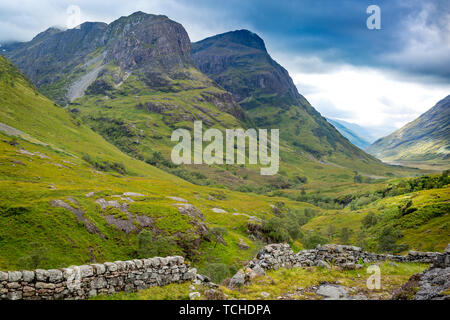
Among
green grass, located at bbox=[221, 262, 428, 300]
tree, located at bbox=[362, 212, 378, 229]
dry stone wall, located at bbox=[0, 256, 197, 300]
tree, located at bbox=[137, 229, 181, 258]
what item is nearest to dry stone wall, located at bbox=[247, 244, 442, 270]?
green grass, located at bbox=[221, 262, 428, 300]

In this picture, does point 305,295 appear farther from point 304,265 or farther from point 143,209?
point 143,209

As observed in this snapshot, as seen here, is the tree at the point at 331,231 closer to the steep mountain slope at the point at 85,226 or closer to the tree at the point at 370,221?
the tree at the point at 370,221

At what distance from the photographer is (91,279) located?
45.6 ft

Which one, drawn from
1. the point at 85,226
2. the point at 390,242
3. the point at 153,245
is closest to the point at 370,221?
the point at 390,242

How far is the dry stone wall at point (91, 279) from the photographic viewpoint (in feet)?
40.2

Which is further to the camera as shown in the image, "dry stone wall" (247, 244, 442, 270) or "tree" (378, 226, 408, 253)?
"tree" (378, 226, 408, 253)

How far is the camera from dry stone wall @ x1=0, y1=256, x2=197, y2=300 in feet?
40.2

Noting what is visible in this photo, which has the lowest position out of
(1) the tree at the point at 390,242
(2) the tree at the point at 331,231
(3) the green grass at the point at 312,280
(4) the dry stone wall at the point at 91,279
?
(2) the tree at the point at 331,231

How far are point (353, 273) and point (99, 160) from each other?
18200cm

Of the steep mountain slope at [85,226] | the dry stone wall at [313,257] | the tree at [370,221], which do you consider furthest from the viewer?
the tree at [370,221]

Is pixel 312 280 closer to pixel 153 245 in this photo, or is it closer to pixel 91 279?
pixel 91 279

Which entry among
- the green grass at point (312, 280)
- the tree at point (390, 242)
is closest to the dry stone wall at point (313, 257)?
the green grass at point (312, 280)

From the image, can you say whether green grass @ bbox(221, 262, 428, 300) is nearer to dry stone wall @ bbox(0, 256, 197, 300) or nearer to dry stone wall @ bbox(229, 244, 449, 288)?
dry stone wall @ bbox(229, 244, 449, 288)

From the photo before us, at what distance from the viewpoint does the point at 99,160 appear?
17538cm
